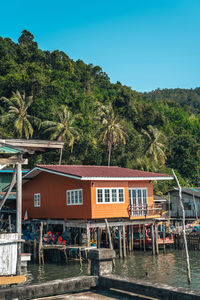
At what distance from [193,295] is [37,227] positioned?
91.0 feet

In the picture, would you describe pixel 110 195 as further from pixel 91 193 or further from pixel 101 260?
pixel 101 260

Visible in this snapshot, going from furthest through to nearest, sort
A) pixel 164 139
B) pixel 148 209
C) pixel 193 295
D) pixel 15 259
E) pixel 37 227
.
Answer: pixel 164 139 → pixel 37 227 → pixel 148 209 → pixel 15 259 → pixel 193 295

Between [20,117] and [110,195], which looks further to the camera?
[20,117]

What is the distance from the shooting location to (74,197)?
86.3ft

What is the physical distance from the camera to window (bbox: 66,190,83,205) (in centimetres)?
2566

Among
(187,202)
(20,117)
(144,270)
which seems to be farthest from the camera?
(20,117)

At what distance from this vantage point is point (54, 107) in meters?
54.1

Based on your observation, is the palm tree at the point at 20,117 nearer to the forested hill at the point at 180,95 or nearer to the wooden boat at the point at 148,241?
the wooden boat at the point at 148,241

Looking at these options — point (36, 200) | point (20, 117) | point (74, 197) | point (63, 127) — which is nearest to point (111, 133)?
point (63, 127)

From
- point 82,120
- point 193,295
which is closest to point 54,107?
point 82,120

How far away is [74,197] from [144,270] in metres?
7.78

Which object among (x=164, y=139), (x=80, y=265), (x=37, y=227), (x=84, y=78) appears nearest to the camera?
(x=80, y=265)

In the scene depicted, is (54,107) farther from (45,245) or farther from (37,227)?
(45,245)


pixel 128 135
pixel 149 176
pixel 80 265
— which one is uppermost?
pixel 128 135
